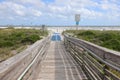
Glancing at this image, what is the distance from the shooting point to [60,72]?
1089cm

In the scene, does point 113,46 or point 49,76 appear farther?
point 113,46

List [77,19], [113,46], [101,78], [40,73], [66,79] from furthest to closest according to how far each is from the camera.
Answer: [77,19] < [113,46] < [40,73] < [66,79] < [101,78]

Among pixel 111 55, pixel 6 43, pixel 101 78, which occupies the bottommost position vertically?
pixel 6 43

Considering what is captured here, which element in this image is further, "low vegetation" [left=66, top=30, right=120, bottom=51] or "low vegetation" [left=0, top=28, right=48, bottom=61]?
"low vegetation" [left=66, top=30, right=120, bottom=51]

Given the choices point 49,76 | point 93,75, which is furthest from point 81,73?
point 93,75

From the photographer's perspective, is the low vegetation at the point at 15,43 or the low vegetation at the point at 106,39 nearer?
the low vegetation at the point at 15,43

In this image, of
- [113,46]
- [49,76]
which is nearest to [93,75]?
[49,76]

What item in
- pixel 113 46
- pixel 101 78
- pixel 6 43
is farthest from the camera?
pixel 6 43

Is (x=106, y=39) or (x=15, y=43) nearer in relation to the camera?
(x=106, y=39)

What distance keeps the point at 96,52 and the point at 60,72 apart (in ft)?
9.17

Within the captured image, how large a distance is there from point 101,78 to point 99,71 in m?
0.33

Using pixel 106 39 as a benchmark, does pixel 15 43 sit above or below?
below

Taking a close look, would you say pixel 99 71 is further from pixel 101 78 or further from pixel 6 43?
pixel 6 43

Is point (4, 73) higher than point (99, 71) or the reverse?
higher
